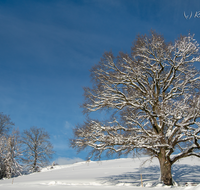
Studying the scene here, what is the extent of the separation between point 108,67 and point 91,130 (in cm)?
510

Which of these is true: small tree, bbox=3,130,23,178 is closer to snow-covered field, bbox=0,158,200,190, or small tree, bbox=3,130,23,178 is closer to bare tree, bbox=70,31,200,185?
snow-covered field, bbox=0,158,200,190

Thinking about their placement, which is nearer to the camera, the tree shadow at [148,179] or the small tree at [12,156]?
the tree shadow at [148,179]

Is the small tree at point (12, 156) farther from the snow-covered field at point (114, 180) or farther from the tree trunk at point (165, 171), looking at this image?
the tree trunk at point (165, 171)

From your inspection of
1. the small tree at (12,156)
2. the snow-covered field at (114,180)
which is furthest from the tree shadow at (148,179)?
the small tree at (12,156)

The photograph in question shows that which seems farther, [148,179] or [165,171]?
[148,179]

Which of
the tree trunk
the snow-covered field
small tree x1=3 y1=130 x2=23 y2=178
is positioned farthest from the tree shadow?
small tree x1=3 y1=130 x2=23 y2=178

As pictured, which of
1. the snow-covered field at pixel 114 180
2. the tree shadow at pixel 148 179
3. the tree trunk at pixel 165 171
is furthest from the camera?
the tree shadow at pixel 148 179

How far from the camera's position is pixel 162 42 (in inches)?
502

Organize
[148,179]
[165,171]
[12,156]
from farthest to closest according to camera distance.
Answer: [12,156]
[148,179]
[165,171]

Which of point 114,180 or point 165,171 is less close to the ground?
point 165,171

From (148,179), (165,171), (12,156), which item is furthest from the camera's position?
(12,156)

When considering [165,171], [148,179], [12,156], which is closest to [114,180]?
[148,179]

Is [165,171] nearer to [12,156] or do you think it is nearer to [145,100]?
[145,100]

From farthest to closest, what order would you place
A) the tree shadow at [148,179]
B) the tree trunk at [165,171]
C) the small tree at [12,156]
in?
the small tree at [12,156], the tree shadow at [148,179], the tree trunk at [165,171]
